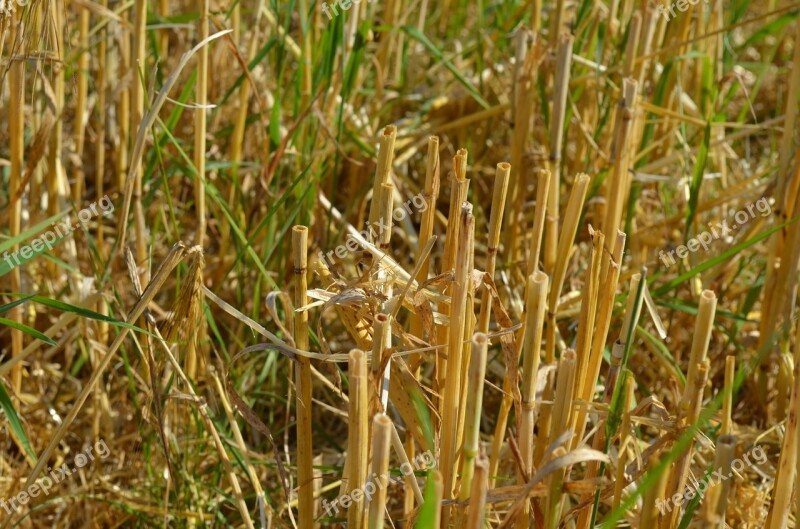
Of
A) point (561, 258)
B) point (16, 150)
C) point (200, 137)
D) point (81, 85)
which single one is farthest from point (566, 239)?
point (81, 85)

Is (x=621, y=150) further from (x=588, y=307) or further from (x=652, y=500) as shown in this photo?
(x=652, y=500)

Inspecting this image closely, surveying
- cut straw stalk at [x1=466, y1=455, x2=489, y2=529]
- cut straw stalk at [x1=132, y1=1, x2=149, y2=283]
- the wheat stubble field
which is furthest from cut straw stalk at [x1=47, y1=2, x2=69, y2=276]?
cut straw stalk at [x1=466, y1=455, x2=489, y2=529]

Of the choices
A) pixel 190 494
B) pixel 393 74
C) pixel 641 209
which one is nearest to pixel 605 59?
pixel 641 209

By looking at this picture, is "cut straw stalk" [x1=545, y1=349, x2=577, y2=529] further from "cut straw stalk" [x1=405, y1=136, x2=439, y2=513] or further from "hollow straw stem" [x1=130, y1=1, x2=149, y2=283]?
"hollow straw stem" [x1=130, y1=1, x2=149, y2=283]

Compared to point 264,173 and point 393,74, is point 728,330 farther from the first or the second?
point 393,74

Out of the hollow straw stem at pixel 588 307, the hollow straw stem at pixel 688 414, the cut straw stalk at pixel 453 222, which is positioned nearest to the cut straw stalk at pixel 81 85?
the cut straw stalk at pixel 453 222

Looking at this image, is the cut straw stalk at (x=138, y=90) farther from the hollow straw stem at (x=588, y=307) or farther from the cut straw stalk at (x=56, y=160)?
the hollow straw stem at (x=588, y=307)
